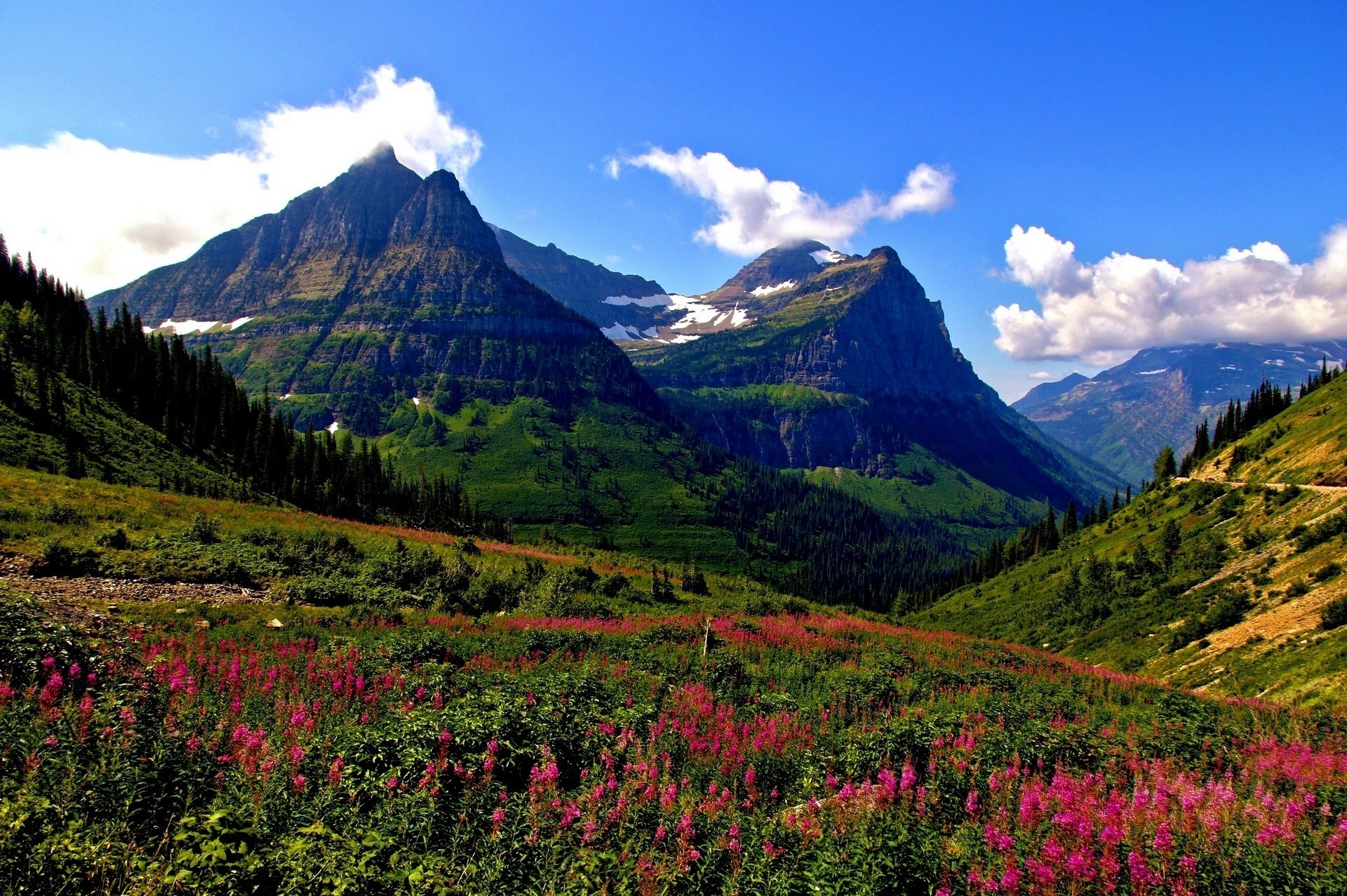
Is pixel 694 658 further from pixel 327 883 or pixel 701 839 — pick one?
pixel 327 883

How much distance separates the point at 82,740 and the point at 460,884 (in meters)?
6.24

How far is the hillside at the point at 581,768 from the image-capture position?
741cm

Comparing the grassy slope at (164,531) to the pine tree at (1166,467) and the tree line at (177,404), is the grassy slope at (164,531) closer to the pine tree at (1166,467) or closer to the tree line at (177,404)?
the tree line at (177,404)

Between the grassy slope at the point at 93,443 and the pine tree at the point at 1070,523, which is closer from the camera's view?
the grassy slope at the point at 93,443

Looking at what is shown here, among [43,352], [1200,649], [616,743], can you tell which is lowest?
[1200,649]

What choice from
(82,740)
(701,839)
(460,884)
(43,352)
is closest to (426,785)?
(460,884)

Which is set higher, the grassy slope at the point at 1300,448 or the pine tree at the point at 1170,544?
the grassy slope at the point at 1300,448

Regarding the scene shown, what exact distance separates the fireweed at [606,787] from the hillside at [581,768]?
0.06 metres

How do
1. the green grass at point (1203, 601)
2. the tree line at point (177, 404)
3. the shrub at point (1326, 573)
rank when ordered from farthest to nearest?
the tree line at point (177, 404), the shrub at point (1326, 573), the green grass at point (1203, 601)

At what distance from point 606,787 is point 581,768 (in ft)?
6.47

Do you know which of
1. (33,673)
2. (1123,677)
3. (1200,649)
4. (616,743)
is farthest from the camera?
(1200,649)

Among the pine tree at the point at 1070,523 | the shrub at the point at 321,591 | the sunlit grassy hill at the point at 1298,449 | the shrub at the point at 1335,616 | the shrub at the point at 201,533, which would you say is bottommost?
the pine tree at the point at 1070,523

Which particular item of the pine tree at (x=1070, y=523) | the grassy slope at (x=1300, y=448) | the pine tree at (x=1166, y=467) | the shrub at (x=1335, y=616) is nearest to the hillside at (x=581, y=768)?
the shrub at (x=1335, y=616)

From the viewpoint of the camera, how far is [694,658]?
22938 mm
